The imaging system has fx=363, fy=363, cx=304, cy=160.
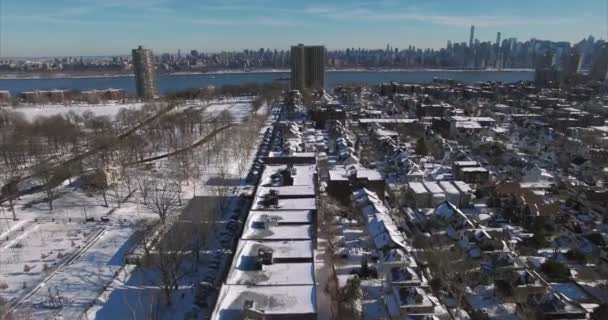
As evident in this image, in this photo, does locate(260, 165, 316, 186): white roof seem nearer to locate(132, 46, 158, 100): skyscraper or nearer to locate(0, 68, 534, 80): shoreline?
locate(132, 46, 158, 100): skyscraper

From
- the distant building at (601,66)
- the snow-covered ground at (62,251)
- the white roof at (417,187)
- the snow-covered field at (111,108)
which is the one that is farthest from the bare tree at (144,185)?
the distant building at (601,66)

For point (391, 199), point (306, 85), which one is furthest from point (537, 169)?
point (306, 85)

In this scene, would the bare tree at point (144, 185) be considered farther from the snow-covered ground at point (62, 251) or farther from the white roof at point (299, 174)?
the white roof at point (299, 174)

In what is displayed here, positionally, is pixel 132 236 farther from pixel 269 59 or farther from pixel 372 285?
pixel 269 59

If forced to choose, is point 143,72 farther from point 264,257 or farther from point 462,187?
point 264,257

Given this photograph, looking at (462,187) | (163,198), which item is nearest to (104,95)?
(163,198)

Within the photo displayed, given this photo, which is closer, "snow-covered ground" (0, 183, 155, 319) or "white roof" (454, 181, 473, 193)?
"snow-covered ground" (0, 183, 155, 319)

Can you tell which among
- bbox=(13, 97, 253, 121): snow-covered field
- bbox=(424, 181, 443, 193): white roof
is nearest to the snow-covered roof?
bbox=(424, 181, 443, 193): white roof
